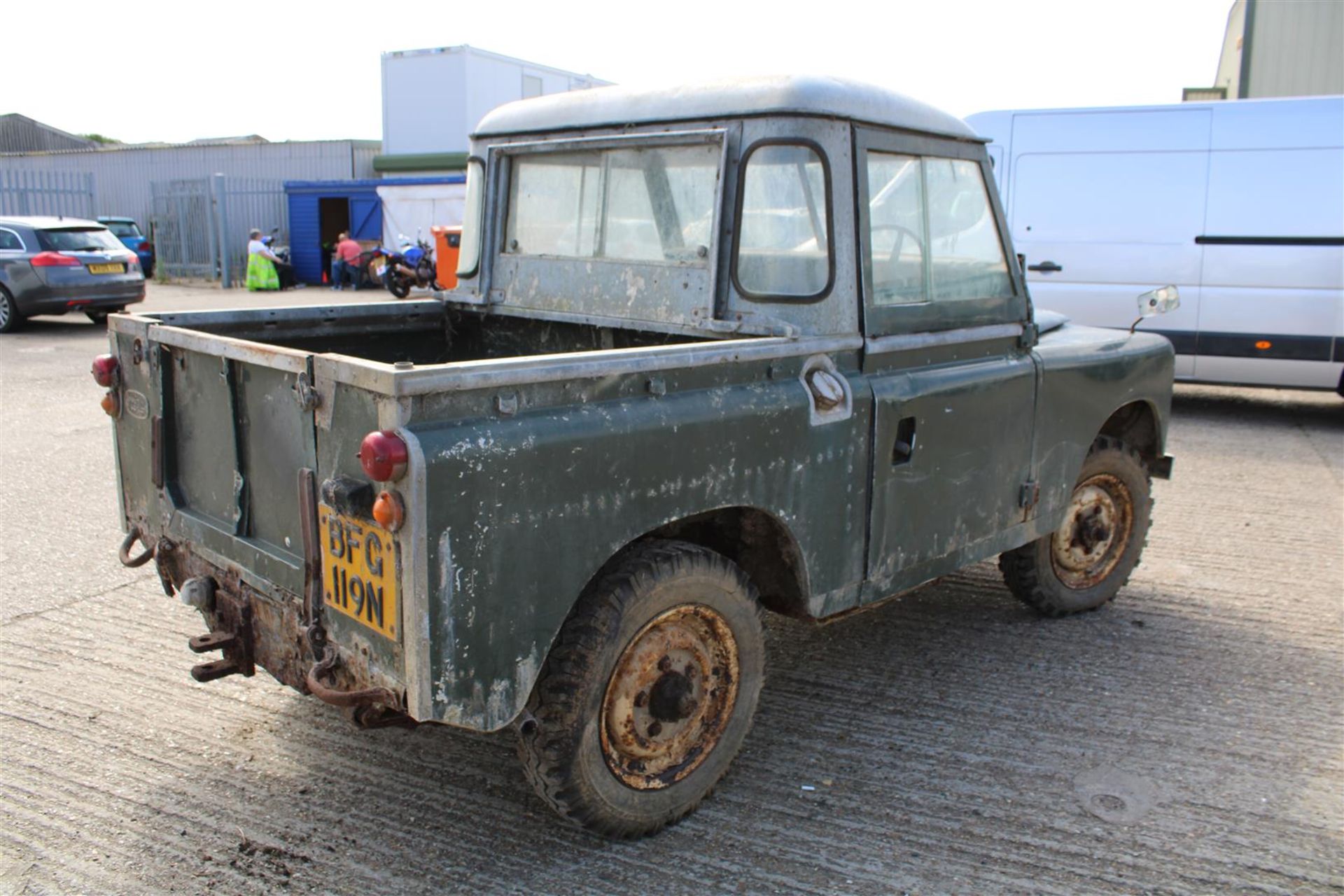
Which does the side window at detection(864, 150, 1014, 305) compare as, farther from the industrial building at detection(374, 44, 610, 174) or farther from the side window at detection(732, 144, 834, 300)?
the industrial building at detection(374, 44, 610, 174)

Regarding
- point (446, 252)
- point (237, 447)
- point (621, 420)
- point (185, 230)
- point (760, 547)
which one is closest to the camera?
point (621, 420)

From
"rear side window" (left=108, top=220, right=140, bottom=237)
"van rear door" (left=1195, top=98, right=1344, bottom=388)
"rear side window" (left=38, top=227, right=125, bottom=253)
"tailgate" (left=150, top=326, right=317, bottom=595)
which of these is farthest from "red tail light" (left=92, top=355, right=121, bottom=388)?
"rear side window" (left=108, top=220, right=140, bottom=237)

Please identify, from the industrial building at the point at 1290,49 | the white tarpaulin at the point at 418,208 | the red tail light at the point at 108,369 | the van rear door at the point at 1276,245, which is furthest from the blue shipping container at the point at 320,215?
the red tail light at the point at 108,369

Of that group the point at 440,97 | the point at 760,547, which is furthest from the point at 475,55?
the point at 760,547

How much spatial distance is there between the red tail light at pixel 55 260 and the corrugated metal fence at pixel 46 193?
9.39 metres

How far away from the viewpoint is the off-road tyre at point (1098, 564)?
477 cm

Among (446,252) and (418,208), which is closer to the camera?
(446,252)

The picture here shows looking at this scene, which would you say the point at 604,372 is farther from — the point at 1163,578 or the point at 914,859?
the point at 1163,578

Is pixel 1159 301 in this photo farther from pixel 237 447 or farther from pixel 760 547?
pixel 237 447

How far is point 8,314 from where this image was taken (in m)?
14.7

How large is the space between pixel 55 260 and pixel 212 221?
1046 centimetres

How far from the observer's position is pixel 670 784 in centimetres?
320

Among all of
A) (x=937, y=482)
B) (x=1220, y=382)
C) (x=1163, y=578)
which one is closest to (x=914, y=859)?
(x=937, y=482)

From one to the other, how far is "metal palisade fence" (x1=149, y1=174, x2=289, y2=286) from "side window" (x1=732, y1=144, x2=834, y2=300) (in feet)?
74.1
